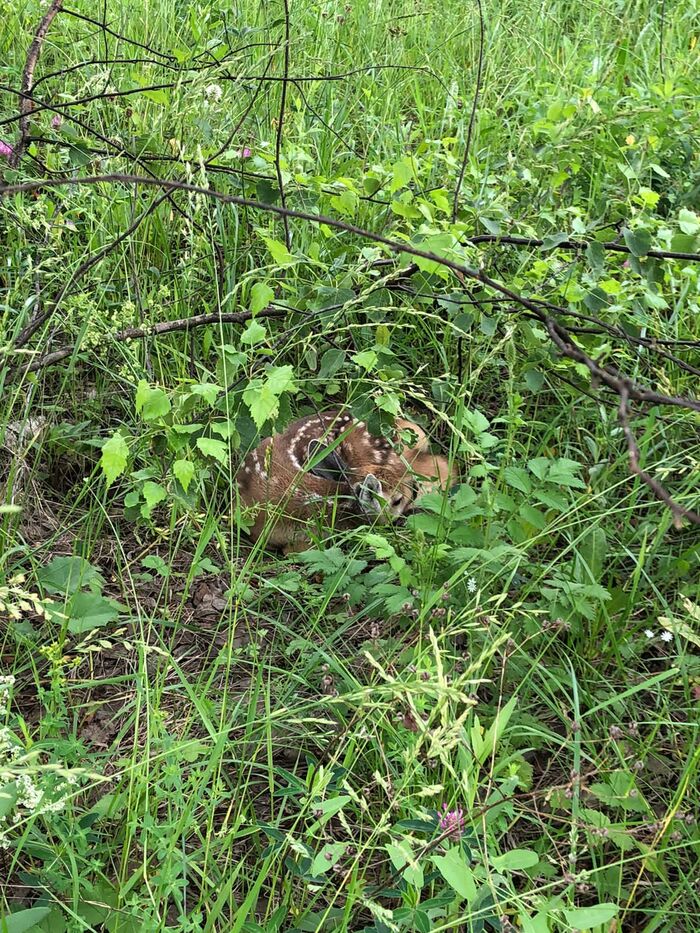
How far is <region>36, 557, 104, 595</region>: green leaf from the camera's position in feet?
6.99

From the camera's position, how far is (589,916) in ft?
4.51

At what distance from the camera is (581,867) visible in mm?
1812

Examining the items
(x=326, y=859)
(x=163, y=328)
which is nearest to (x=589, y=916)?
(x=326, y=859)

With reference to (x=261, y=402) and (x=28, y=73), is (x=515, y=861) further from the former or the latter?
(x=28, y=73)

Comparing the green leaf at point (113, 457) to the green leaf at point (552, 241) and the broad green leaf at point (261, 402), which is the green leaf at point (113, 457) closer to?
the broad green leaf at point (261, 402)

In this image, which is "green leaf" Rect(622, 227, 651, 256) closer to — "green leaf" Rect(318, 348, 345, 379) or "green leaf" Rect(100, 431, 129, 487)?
"green leaf" Rect(318, 348, 345, 379)

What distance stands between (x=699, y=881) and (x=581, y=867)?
0.75 feet

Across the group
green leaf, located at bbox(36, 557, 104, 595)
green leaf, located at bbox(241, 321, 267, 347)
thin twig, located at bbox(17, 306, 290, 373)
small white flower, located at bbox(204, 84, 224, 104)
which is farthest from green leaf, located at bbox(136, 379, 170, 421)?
small white flower, located at bbox(204, 84, 224, 104)

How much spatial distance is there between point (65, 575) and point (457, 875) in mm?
1243

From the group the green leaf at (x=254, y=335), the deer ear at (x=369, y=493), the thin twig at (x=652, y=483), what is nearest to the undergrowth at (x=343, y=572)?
the green leaf at (x=254, y=335)

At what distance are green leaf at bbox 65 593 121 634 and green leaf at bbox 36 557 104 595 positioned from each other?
0.11ft

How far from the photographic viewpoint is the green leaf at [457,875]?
1.34 meters

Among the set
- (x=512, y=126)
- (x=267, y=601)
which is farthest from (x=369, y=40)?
(x=267, y=601)

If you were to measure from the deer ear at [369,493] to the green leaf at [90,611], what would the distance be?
0.86 metres
